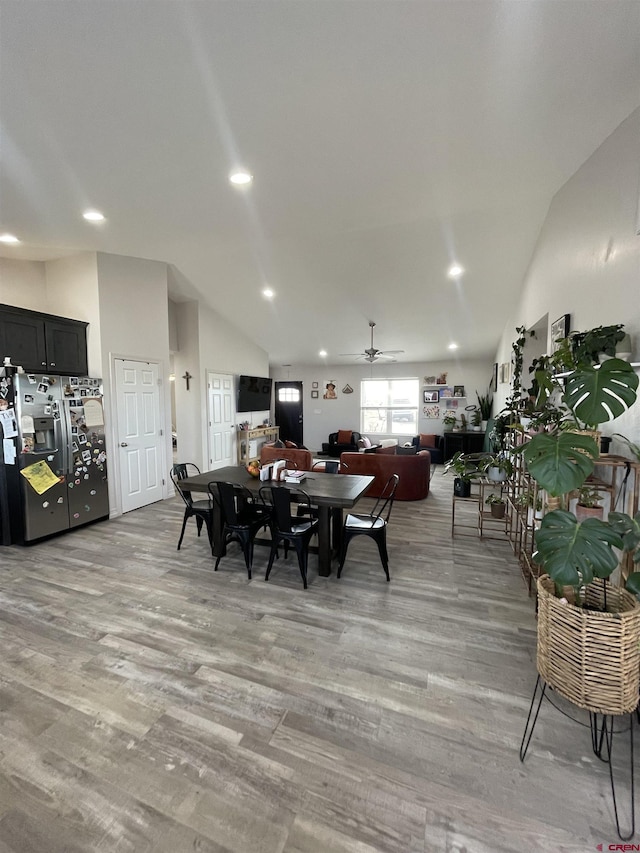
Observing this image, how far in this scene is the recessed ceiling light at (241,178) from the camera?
111 inches

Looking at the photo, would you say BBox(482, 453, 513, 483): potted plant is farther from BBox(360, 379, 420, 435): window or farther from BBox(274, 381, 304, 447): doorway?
BBox(274, 381, 304, 447): doorway

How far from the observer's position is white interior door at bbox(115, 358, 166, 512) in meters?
4.62

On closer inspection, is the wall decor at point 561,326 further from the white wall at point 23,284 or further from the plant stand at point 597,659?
the white wall at point 23,284

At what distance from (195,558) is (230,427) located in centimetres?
428

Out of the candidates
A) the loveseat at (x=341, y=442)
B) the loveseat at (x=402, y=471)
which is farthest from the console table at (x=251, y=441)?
the loveseat at (x=402, y=471)

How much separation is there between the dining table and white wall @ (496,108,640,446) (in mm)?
1841

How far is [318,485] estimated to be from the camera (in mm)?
3217

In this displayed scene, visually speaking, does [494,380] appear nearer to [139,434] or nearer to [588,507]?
[588,507]

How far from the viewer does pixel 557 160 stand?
2828mm

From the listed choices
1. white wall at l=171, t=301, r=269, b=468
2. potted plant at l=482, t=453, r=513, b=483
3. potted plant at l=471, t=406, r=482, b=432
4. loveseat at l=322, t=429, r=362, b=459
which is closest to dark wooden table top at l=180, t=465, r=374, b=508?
potted plant at l=482, t=453, r=513, b=483

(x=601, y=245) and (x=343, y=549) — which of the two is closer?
(x=601, y=245)

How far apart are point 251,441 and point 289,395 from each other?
8.52 feet

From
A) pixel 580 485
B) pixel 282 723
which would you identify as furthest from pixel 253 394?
pixel 580 485

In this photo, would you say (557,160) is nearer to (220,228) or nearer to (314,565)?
(220,228)
